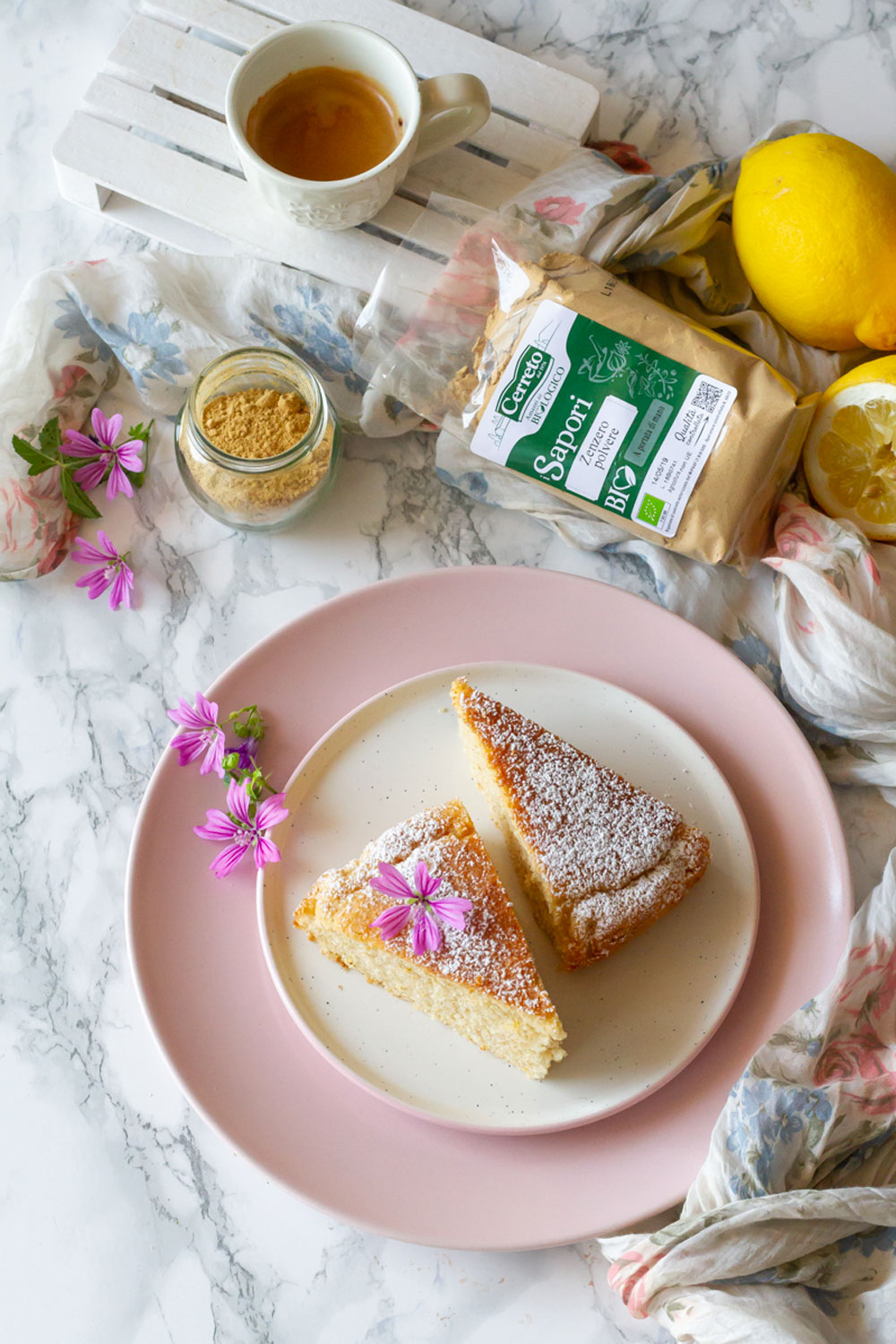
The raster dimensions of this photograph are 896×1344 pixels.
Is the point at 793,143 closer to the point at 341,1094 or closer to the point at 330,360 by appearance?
the point at 330,360

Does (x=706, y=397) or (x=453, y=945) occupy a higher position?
(x=706, y=397)

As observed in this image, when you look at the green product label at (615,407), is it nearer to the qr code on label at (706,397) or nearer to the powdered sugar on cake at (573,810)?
the qr code on label at (706,397)

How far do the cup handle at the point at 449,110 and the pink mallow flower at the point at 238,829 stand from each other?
952 millimetres

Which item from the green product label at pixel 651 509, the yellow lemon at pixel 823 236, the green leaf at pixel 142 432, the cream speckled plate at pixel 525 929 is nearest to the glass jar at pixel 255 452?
the green leaf at pixel 142 432

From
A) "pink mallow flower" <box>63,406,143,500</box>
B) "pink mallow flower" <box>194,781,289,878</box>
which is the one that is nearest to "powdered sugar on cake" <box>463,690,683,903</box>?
"pink mallow flower" <box>194,781,289,878</box>

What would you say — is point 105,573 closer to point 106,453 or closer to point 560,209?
point 106,453

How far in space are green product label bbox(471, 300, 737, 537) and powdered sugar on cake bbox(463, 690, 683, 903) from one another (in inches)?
14.0

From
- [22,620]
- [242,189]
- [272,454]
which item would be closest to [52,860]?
[22,620]

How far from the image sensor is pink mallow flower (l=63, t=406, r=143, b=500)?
180cm

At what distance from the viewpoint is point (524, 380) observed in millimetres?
1635

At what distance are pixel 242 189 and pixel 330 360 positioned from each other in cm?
28

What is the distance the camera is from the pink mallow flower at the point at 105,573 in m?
1.80

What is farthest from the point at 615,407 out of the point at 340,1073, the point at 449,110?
the point at 340,1073

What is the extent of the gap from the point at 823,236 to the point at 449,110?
21.3 inches
